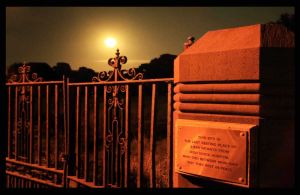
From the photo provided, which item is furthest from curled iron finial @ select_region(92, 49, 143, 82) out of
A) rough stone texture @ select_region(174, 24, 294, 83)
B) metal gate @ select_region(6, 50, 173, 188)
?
rough stone texture @ select_region(174, 24, 294, 83)

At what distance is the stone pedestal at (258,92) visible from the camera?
2232 mm

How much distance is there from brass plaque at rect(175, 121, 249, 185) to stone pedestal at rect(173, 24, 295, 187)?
0.12 ft

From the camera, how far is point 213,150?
7.98 ft

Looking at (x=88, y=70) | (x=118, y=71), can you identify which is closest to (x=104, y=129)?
(x=118, y=71)

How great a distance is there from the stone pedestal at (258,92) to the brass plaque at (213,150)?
0.04 meters

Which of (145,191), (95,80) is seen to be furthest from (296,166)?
(95,80)

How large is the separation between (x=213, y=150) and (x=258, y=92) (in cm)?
53

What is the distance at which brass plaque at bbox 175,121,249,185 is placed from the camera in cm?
233

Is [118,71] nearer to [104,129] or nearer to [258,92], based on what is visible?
[104,129]

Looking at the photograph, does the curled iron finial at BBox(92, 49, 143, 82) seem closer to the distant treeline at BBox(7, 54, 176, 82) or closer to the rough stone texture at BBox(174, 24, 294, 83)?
the distant treeline at BBox(7, 54, 176, 82)

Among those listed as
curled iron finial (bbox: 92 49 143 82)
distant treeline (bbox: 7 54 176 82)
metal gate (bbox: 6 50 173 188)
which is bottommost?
metal gate (bbox: 6 50 173 188)

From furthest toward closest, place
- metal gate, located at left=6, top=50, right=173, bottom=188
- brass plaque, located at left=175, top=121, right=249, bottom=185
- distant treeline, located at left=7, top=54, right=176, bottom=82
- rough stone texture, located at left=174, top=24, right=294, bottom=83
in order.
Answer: distant treeline, located at left=7, top=54, right=176, bottom=82, metal gate, located at left=6, top=50, right=173, bottom=188, brass plaque, located at left=175, top=121, right=249, bottom=185, rough stone texture, located at left=174, top=24, right=294, bottom=83

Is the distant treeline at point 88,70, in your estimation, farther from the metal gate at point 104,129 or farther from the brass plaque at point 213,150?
the brass plaque at point 213,150

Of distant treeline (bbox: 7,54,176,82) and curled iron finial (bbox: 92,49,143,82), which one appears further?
distant treeline (bbox: 7,54,176,82)
